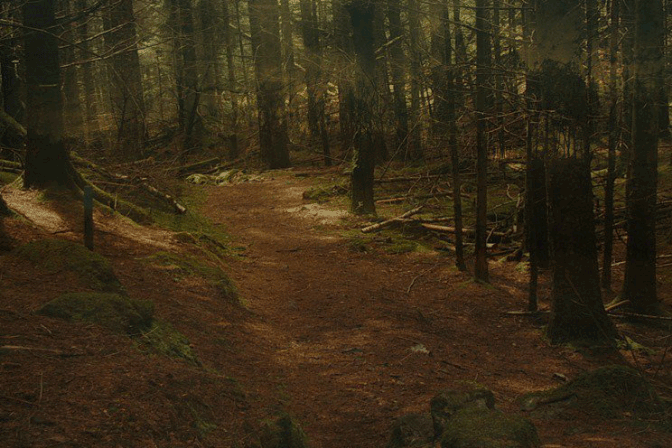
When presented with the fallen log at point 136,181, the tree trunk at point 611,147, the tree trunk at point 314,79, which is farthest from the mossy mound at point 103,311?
the tree trunk at point 314,79

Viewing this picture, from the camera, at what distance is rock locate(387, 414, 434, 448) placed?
4.80m

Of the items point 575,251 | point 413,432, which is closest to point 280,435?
point 413,432

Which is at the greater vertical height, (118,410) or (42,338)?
(42,338)

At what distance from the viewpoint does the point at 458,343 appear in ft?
27.5

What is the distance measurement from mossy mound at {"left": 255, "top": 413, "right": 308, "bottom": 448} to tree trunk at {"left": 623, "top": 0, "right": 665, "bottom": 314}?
6.38m

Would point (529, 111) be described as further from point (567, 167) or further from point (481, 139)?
point (481, 139)

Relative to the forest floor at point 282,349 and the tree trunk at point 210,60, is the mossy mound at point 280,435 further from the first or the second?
the tree trunk at point 210,60

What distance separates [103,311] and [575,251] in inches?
234

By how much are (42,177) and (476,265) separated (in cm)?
776

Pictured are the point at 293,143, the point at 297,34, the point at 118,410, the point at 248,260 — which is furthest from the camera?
the point at 297,34

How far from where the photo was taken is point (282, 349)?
7652mm

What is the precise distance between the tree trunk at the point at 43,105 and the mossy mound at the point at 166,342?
16.9 feet

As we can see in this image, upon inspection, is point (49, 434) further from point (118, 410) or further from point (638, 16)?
point (638, 16)

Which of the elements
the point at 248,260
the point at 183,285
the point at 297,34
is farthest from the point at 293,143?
the point at 183,285
